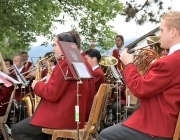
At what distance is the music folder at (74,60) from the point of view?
3.96 m

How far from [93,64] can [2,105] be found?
5.75ft

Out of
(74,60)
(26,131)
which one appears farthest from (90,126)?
(74,60)

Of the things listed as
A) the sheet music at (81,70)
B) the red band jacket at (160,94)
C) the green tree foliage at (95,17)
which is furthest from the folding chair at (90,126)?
the green tree foliage at (95,17)

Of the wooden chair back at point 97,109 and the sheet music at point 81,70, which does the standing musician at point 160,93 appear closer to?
the sheet music at point 81,70

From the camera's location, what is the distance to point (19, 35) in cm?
1425

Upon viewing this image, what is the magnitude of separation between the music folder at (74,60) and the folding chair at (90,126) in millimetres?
493

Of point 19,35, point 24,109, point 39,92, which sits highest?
point 19,35

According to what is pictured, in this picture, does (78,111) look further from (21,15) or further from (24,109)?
(21,15)

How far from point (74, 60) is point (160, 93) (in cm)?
111

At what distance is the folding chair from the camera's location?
439 cm

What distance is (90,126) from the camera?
455 centimetres

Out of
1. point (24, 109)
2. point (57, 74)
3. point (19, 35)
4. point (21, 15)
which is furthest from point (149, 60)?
point (19, 35)

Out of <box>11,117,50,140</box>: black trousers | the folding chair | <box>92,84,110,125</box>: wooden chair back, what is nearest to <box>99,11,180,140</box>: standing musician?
the folding chair

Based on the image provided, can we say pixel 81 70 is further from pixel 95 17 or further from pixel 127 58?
pixel 95 17
